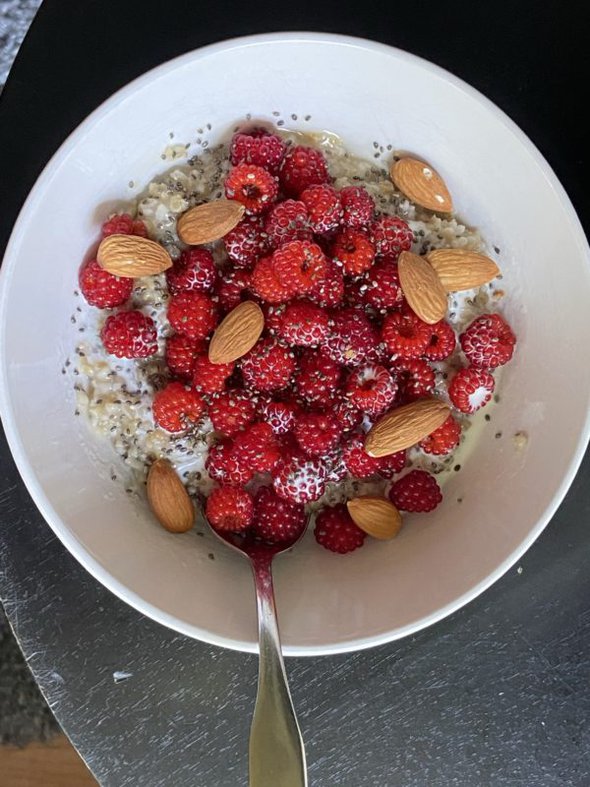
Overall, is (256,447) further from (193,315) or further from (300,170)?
(300,170)

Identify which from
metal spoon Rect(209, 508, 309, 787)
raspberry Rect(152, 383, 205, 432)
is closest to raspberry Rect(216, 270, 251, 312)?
raspberry Rect(152, 383, 205, 432)

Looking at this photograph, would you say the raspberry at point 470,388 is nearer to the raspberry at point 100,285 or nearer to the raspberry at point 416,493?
the raspberry at point 416,493

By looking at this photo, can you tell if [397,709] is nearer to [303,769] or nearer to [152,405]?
[303,769]

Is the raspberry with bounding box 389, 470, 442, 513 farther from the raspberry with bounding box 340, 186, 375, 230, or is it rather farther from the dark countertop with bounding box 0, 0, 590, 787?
the raspberry with bounding box 340, 186, 375, 230

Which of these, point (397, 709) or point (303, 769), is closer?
point (303, 769)

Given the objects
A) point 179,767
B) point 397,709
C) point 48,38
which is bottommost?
point 179,767

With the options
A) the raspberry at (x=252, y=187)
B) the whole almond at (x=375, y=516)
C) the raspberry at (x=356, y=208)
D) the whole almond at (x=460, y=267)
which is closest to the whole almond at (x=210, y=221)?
the raspberry at (x=252, y=187)

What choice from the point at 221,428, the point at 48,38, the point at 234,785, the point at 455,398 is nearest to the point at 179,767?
the point at 234,785

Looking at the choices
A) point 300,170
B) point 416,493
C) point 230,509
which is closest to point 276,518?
point 230,509
